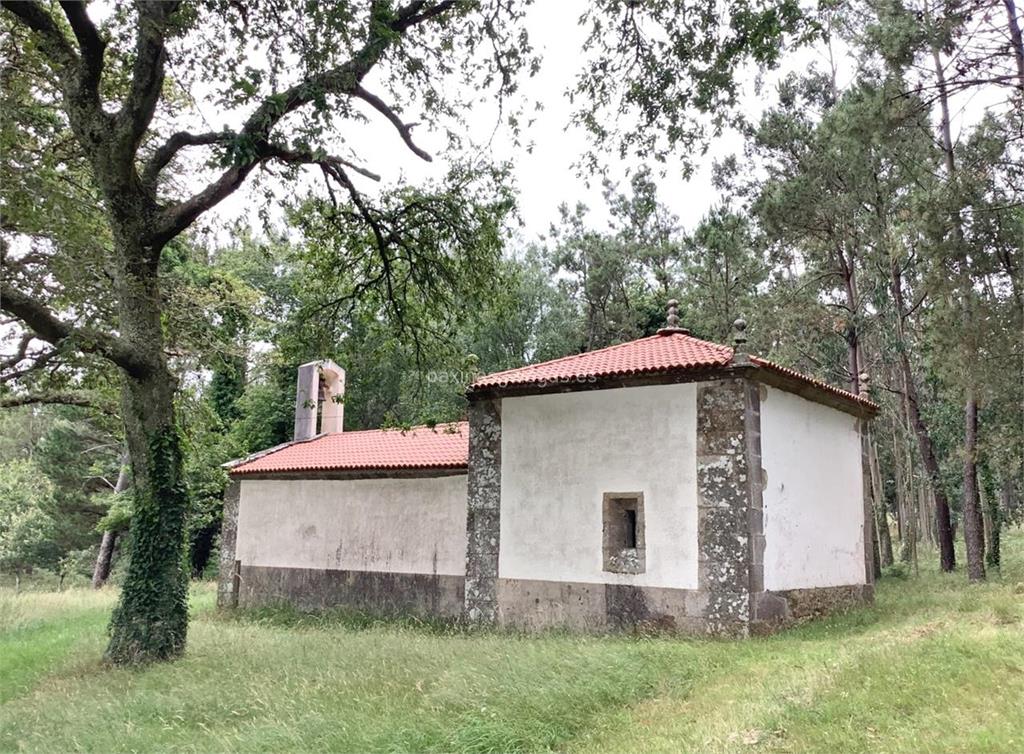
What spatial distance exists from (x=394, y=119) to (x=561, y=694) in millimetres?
7505

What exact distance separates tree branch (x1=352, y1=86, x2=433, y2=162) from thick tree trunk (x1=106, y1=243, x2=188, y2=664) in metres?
3.51

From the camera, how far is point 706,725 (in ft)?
19.5

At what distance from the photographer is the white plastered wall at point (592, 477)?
10.8m

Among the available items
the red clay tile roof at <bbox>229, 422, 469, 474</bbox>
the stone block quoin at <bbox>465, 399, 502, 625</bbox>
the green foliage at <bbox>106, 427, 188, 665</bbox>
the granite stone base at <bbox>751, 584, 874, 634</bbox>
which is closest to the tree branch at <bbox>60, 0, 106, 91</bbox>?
the green foliage at <bbox>106, 427, 188, 665</bbox>

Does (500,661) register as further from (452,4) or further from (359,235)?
(452,4)

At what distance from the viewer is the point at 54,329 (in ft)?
28.5

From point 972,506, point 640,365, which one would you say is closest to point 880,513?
point 972,506

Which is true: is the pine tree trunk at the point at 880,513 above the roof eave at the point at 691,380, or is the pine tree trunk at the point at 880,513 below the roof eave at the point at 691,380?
below

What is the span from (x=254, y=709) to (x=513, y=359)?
22.7 m

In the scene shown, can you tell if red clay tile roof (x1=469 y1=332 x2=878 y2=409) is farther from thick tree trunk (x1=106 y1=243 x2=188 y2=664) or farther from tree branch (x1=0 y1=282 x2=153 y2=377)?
tree branch (x1=0 y1=282 x2=153 y2=377)

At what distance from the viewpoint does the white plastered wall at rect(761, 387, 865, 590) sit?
11.0 meters

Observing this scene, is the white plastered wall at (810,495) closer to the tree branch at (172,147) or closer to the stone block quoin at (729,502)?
the stone block quoin at (729,502)

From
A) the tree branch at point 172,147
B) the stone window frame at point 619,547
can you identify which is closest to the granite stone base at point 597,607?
the stone window frame at point 619,547

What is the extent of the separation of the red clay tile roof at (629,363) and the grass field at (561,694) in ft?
12.2
